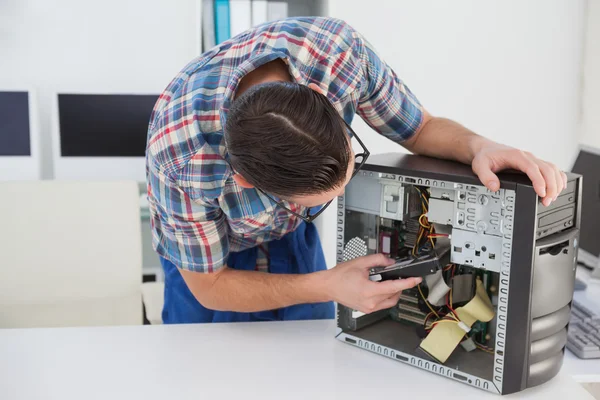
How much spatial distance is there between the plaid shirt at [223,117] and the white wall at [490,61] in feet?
4.07

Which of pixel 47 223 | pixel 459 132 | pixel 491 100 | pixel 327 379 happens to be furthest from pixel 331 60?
pixel 491 100

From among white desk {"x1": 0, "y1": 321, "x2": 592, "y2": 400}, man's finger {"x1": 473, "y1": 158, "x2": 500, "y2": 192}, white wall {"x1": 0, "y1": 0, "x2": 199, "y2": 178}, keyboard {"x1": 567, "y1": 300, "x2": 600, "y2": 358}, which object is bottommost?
keyboard {"x1": 567, "y1": 300, "x2": 600, "y2": 358}

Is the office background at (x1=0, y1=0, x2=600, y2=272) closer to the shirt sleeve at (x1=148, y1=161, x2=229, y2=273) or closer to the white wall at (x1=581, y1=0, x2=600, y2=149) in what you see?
the white wall at (x1=581, y1=0, x2=600, y2=149)

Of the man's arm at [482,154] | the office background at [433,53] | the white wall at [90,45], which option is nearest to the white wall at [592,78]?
the office background at [433,53]

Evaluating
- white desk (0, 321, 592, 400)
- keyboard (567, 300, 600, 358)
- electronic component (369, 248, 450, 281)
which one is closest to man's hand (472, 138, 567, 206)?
electronic component (369, 248, 450, 281)

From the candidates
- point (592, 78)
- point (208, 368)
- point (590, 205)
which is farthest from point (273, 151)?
point (592, 78)

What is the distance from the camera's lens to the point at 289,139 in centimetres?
75

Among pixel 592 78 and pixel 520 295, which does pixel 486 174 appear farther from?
pixel 592 78

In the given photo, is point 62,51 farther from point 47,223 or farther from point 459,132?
point 459,132

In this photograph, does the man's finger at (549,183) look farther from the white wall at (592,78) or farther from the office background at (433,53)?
the white wall at (592,78)

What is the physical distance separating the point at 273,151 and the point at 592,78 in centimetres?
214

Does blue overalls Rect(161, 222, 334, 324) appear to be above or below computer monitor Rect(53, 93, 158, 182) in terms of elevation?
below

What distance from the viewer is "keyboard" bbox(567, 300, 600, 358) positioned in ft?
3.84

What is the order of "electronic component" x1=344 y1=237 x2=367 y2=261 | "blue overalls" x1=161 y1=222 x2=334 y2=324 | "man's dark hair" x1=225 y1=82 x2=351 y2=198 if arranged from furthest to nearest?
"blue overalls" x1=161 y1=222 x2=334 y2=324
"electronic component" x1=344 y1=237 x2=367 y2=261
"man's dark hair" x1=225 y1=82 x2=351 y2=198
